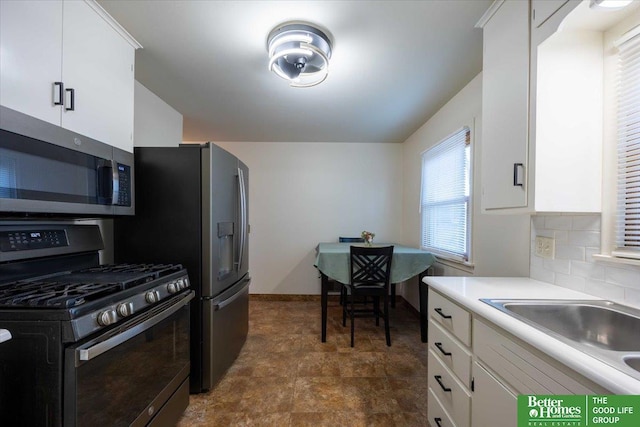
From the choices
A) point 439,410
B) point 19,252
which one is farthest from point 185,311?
point 439,410

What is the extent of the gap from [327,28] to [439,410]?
89.3 inches

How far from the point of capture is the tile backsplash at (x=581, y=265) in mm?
1132

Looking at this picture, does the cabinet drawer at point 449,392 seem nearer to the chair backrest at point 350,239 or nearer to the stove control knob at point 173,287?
the stove control knob at point 173,287

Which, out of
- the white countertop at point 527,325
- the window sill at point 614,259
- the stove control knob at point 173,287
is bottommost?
the stove control knob at point 173,287

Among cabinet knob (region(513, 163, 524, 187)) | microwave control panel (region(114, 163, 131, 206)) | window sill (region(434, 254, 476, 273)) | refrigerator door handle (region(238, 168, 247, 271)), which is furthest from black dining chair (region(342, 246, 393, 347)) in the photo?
microwave control panel (region(114, 163, 131, 206))

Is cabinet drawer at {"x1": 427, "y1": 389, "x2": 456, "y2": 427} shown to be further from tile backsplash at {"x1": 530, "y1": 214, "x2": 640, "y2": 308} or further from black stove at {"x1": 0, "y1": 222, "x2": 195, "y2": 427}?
black stove at {"x1": 0, "y1": 222, "x2": 195, "y2": 427}

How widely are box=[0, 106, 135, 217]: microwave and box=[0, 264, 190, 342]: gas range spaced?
1.02 ft

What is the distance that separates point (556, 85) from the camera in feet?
3.90

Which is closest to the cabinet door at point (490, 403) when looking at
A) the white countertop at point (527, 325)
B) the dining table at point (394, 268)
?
the white countertop at point (527, 325)

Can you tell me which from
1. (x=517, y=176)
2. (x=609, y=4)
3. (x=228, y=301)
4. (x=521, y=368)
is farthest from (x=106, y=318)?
(x=609, y=4)

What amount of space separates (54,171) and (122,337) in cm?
78

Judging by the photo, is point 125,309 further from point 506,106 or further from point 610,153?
point 610,153

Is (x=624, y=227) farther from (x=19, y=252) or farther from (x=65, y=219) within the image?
(x=65, y=219)

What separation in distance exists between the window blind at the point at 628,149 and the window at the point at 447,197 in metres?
1.25
